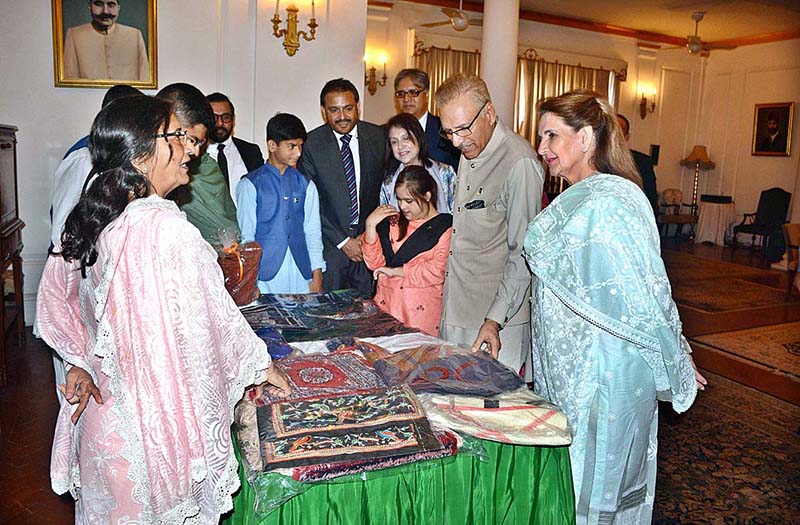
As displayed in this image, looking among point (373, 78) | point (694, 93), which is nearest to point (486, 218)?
point (373, 78)

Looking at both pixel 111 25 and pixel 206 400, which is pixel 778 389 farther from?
pixel 111 25

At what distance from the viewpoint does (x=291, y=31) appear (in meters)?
5.41

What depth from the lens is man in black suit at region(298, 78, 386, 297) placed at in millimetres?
3953

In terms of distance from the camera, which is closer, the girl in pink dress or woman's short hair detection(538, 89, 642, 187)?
woman's short hair detection(538, 89, 642, 187)

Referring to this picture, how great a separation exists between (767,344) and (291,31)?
4901 millimetres

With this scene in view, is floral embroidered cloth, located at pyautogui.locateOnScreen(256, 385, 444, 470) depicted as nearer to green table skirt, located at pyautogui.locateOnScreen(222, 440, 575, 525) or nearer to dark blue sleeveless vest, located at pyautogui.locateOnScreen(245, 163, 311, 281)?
green table skirt, located at pyautogui.locateOnScreen(222, 440, 575, 525)

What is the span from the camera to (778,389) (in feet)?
15.4

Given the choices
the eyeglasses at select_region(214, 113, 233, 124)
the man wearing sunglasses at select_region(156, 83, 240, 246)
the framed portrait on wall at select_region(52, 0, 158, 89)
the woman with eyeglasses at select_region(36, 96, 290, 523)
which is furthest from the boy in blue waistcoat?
the framed portrait on wall at select_region(52, 0, 158, 89)

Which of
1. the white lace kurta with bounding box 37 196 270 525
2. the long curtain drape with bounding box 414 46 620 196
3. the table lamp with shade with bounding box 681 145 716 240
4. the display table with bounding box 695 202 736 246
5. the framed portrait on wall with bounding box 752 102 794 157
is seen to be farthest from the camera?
the table lamp with shade with bounding box 681 145 716 240

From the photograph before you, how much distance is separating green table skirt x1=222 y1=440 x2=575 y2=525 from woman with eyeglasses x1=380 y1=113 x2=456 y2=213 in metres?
1.86

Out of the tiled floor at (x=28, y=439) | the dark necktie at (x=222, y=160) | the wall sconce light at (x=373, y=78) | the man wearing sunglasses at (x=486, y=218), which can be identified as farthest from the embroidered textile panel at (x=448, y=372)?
the wall sconce light at (x=373, y=78)

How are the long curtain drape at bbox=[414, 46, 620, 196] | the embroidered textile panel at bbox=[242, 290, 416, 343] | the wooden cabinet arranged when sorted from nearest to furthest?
the embroidered textile panel at bbox=[242, 290, 416, 343]
the wooden cabinet
the long curtain drape at bbox=[414, 46, 620, 196]

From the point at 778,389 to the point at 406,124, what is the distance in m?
3.33

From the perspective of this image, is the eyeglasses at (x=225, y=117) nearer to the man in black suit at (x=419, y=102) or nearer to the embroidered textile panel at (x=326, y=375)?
the man in black suit at (x=419, y=102)
